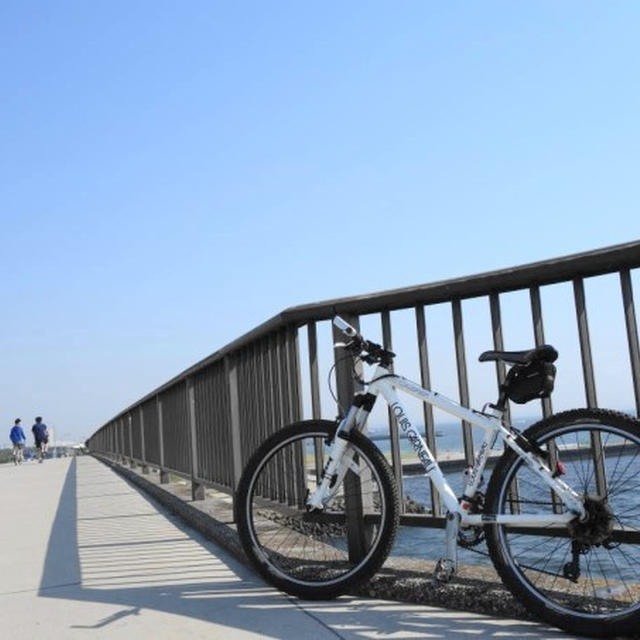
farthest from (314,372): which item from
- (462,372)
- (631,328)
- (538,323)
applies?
(631,328)

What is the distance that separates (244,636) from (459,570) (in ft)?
3.62

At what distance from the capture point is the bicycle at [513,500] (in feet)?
9.29

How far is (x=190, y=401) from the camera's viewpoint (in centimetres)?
745

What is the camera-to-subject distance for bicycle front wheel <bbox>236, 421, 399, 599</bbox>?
343cm

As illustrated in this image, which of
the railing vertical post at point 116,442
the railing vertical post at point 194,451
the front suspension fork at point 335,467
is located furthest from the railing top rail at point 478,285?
the railing vertical post at point 116,442

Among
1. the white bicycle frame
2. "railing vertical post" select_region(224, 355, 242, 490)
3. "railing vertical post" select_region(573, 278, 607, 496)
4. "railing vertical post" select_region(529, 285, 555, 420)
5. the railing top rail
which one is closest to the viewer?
the white bicycle frame

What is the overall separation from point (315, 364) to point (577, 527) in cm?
181

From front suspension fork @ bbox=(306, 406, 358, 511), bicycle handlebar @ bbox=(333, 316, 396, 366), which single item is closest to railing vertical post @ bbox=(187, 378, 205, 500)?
front suspension fork @ bbox=(306, 406, 358, 511)

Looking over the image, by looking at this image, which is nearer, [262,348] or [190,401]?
[262,348]

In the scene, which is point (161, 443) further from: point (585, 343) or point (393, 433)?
point (585, 343)

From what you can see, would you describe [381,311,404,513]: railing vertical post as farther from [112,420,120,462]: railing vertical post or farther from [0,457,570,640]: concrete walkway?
[112,420,120,462]: railing vertical post

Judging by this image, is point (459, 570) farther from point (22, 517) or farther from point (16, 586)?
point (22, 517)

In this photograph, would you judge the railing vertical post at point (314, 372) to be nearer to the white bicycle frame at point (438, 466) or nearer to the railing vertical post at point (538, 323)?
the white bicycle frame at point (438, 466)

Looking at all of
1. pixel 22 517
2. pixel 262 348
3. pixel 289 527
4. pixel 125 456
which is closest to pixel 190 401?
pixel 22 517
